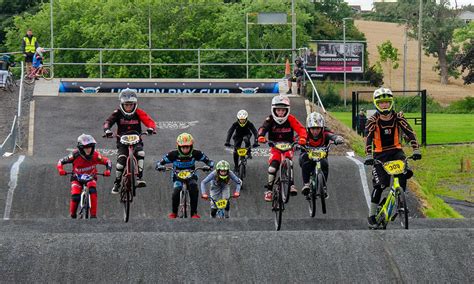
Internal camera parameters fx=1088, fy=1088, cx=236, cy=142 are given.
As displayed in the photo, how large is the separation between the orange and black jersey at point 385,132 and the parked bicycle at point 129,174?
445 centimetres

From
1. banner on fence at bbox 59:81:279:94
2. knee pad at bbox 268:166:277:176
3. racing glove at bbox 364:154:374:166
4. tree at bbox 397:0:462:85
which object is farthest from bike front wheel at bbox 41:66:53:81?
tree at bbox 397:0:462:85

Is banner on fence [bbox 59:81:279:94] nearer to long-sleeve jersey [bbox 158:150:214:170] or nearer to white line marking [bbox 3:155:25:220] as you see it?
white line marking [bbox 3:155:25:220]

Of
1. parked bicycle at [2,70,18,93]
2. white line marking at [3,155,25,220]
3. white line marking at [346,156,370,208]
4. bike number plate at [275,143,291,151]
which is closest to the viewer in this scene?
bike number plate at [275,143,291,151]

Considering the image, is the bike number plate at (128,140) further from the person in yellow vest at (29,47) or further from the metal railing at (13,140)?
the person in yellow vest at (29,47)

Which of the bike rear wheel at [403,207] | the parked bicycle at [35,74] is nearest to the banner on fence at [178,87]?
the parked bicycle at [35,74]

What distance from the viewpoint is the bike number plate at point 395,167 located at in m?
15.8

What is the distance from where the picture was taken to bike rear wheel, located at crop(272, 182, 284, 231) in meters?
17.5

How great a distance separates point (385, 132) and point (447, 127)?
57.1 metres

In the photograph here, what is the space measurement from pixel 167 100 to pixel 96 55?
52371 millimetres

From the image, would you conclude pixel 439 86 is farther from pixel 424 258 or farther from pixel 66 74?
pixel 424 258

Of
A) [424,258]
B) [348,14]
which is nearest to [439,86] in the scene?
[348,14]

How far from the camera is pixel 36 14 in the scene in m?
99.6

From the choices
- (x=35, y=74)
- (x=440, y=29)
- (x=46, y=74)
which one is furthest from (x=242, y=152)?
(x=440, y=29)

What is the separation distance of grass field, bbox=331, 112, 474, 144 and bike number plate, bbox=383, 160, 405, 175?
42021 mm
